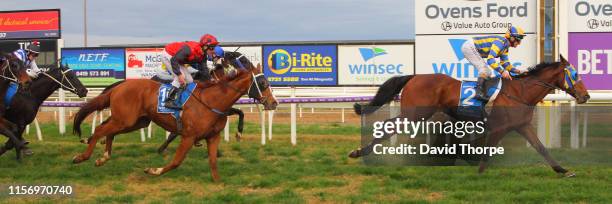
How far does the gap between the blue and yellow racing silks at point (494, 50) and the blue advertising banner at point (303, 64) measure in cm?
1420

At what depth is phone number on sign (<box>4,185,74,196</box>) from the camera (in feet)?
23.3

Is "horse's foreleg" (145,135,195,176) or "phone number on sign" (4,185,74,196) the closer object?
"phone number on sign" (4,185,74,196)

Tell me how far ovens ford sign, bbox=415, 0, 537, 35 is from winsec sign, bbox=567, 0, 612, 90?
0.66 metres

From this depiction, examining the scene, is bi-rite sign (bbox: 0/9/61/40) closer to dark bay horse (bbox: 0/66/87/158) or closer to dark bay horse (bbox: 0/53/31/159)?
dark bay horse (bbox: 0/66/87/158)

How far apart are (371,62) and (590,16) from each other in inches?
469

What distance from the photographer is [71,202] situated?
260 inches

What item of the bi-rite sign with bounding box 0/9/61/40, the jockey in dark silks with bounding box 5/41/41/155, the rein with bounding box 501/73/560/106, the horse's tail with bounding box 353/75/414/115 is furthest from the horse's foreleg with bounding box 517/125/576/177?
the bi-rite sign with bounding box 0/9/61/40

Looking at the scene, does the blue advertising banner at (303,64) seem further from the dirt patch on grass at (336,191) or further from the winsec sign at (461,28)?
the dirt patch on grass at (336,191)

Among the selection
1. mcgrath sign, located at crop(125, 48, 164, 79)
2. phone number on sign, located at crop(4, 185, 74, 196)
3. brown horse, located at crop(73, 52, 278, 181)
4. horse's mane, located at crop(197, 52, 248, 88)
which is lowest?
phone number on sign, located at crop(4, 185, 74, 196)

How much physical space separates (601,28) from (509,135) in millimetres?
3375

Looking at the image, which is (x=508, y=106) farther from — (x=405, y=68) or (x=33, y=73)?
(x=405, y=68)

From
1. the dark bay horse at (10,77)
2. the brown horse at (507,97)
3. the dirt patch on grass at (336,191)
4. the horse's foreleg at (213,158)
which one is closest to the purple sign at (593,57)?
the brown horse at (507,97)

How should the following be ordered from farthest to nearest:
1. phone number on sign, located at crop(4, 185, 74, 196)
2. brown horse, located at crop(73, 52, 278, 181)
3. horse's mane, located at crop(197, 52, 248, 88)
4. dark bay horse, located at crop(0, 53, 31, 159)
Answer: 1. dark bay horse, located at crop(0, 53, 31, 159)
2. horse's mane, located at crop(197, 52, 248, 88)
3. brown horse, located at crop(73, 52, 278, 181)
4. phone number on sign, located at crop(4, 185, 74, 196)

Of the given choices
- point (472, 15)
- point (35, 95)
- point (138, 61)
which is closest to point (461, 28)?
point (472, 15)
